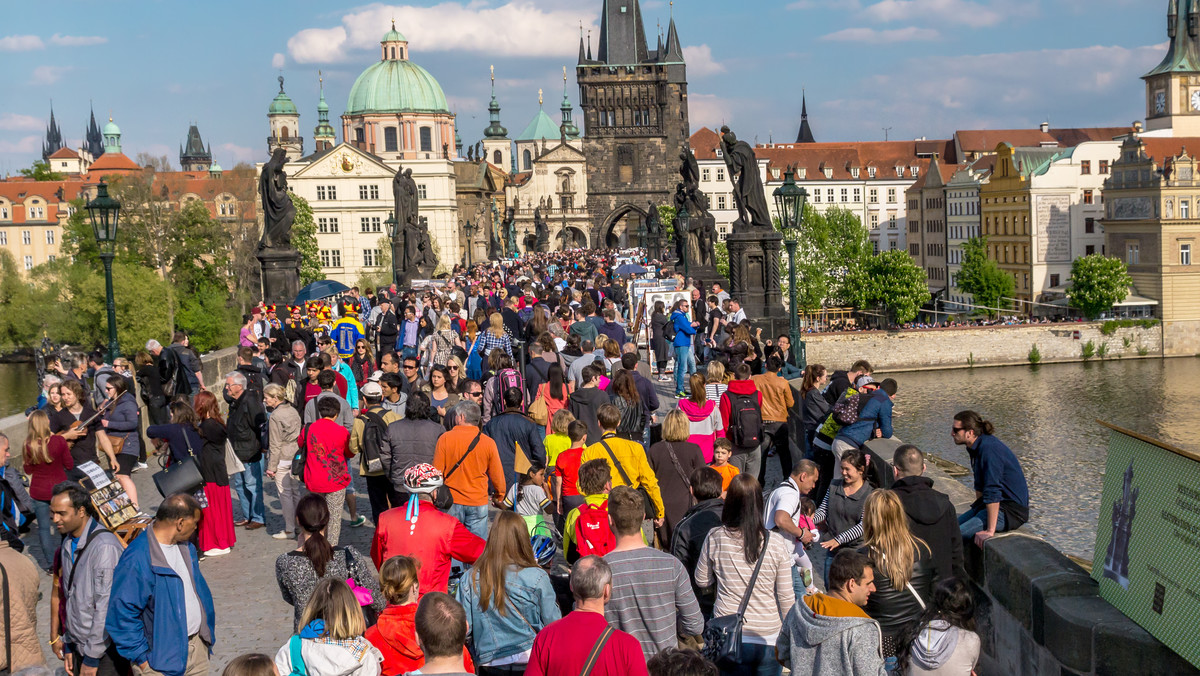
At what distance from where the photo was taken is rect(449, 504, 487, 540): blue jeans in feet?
24.5

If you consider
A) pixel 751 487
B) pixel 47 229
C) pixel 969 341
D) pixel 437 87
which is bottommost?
pixel 969 341

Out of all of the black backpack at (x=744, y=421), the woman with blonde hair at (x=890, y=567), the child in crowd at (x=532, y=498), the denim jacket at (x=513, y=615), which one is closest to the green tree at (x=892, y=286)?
the black backpack at (x=744, y=421)

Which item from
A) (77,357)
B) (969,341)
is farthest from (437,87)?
(77,357)

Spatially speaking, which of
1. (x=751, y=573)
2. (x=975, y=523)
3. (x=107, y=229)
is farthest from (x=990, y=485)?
(x=107, y=229)

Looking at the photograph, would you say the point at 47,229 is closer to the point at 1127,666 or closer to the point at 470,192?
the point at 470,192

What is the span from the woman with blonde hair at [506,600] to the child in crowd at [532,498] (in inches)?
82.0

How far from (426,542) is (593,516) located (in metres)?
0.89

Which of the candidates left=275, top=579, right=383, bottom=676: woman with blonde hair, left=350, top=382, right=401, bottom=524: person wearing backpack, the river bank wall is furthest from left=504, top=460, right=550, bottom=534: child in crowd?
the river bank wall

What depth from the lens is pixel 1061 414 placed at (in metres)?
44.3

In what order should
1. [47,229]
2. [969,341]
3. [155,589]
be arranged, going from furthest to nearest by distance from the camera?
[47,229], [969,341], [155,589]

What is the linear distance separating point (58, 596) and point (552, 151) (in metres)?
115

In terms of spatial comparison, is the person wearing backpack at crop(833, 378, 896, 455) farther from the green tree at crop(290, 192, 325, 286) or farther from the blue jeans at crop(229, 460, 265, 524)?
the green tree at crop(290, 192, 325, 286)

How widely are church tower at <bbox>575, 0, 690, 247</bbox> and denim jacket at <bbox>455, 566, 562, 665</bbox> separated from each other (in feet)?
342

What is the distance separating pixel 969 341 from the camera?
60.7 m
